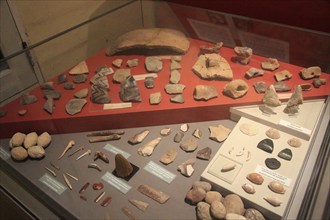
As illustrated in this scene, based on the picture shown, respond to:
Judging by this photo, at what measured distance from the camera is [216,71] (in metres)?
2.37

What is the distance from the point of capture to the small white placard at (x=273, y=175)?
1679mm

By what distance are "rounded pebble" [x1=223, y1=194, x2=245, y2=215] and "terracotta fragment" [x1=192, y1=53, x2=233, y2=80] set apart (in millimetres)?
1008

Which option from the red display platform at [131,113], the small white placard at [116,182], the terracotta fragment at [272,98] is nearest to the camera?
the small white placard at [116,182]

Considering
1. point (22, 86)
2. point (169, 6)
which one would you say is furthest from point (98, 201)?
point (169, 6)

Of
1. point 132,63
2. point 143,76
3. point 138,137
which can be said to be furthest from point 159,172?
point 132,63

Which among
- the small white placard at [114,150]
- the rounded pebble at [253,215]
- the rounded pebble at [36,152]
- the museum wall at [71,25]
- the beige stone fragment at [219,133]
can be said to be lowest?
the rounded pebble at [253,215]

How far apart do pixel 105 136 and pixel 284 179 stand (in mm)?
1187

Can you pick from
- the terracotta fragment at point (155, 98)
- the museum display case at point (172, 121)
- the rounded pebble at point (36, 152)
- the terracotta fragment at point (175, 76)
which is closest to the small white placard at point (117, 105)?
the museum display case at point (172, 121)

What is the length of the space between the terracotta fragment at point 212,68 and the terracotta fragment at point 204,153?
25.0 inches

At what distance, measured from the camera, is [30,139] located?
2074 millimetres

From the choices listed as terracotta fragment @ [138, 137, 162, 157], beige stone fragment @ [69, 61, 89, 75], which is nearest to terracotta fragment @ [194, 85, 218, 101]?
terracotta fragment @ [138, 137, 162, 157]

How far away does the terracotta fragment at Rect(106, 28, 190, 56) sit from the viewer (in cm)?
270

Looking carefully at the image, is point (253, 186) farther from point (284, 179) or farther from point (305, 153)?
point (305, 153)

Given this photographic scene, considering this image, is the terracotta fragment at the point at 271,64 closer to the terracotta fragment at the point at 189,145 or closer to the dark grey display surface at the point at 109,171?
the dark grey display surface at the point at 109,171
